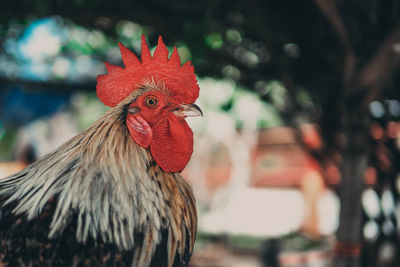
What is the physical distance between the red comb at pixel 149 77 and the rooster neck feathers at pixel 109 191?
0.12 metres

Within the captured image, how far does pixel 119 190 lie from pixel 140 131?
230mm

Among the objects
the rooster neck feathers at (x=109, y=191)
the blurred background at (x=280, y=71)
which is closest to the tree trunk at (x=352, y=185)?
the blurred background at (x=280, y=71)

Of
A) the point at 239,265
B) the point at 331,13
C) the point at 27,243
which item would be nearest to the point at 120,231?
the point at 27,243

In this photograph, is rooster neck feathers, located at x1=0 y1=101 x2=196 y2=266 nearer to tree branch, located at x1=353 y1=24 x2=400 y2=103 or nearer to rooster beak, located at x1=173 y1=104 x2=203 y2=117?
rooster beak, located at x1=173 y1=104 x2=203 y2=117

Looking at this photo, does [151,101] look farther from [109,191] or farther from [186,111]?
[109,191]

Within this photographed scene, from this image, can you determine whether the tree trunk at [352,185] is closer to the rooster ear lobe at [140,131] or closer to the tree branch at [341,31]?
the tree branch at [341,31]

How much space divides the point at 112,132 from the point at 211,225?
12.3m

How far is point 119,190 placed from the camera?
52.7 inches

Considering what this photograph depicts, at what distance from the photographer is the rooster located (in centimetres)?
126

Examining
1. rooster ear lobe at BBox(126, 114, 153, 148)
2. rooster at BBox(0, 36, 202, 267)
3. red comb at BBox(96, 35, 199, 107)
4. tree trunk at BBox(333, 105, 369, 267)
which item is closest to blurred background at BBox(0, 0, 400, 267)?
tree trunk at BBox(333, 105, 369, 267)

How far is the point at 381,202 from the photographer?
469cm

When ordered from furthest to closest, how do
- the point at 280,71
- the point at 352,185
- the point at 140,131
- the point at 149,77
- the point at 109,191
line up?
the point at 280,71 < the point at 352,185 < the point at 149,77 < the point at 140,131 < the point at 109,191

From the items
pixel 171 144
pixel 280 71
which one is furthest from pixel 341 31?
pixel 171 144

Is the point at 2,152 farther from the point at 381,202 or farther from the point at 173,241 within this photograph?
the point at 173,241
